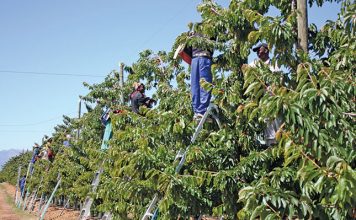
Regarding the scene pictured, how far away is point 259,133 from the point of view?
503 centimetres

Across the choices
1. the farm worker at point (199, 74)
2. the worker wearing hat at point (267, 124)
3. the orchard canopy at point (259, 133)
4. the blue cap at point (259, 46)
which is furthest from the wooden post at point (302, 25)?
the farm worker at point (199, 74)

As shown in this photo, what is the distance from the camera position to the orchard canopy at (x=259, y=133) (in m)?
2.89

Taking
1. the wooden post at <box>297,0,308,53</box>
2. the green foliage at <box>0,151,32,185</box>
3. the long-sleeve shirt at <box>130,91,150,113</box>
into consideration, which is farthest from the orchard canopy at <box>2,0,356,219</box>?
the green foliage at <box>0,151,32,185</box>

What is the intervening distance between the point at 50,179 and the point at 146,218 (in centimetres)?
1446

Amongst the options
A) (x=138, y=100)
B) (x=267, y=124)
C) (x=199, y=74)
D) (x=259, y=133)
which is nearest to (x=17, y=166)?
(x=138, y=100)

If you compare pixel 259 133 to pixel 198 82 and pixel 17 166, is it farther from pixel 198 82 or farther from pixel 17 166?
pixel 17 166

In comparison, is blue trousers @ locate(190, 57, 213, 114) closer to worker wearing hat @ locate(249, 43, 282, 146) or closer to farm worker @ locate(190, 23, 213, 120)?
farm worker @ locate(190, 23, 213, 120)

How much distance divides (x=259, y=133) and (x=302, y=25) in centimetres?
154

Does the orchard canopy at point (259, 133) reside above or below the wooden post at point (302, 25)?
below

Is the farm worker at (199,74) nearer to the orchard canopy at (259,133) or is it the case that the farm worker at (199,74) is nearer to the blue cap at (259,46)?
the orchard canopy at (259,133)

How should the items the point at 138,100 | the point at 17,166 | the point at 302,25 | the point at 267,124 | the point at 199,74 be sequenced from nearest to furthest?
the point at 302,25 → the point at 267,124 → the point at 199,74 → the point at 138,100 → the point at 17,166

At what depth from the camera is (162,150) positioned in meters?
5.20

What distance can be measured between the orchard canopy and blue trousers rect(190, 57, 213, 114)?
136mm

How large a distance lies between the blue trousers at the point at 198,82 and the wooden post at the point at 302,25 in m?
1.44
